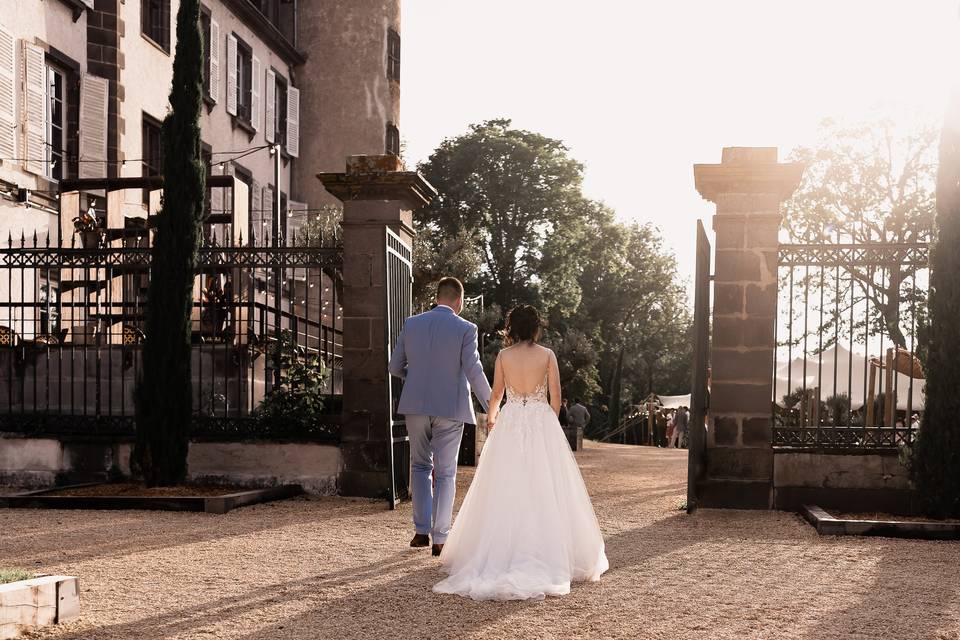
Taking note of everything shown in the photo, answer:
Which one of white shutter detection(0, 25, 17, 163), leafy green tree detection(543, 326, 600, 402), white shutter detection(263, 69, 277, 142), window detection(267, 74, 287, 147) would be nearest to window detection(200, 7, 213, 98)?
white shutter detection(263, 69, 277, 142)

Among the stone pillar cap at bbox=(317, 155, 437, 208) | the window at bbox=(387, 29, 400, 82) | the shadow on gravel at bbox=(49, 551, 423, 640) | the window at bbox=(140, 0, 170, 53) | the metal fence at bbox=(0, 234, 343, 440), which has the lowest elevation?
the shadow on gravel at bbox=(49, 551, 423, 640)

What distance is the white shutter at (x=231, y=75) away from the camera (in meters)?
23.3

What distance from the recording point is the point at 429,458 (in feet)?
24.4

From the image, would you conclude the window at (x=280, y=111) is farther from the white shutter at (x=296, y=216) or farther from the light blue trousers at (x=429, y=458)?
the light blue trousers at (x=429, y=458)

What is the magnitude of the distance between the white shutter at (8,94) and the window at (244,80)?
8.83m

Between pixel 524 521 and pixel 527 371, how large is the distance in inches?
39.7

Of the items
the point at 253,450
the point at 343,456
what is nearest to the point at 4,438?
the point at 253,450

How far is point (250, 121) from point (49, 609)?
2091 cm

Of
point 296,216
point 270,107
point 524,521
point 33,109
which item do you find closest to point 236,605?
point 524,521

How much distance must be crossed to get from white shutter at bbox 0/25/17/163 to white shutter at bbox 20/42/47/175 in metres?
0.20

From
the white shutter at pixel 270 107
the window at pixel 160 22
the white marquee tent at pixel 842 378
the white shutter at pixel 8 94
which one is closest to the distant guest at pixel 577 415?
the white marquee tent at pixel 842 378

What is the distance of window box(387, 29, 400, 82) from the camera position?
2986 centimetres

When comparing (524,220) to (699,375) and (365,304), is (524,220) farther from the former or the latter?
(699,375)

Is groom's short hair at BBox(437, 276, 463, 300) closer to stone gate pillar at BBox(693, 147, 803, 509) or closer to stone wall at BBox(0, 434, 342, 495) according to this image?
stone gate pillar at BBox(693, 147, 803, 509)
